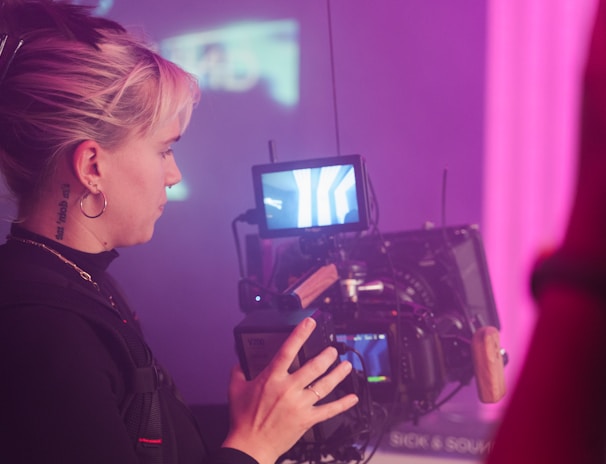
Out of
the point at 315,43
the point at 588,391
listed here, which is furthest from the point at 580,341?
the point at 315,43

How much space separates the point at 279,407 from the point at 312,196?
63 cm

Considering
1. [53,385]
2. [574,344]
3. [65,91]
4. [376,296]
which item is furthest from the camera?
[376,296]

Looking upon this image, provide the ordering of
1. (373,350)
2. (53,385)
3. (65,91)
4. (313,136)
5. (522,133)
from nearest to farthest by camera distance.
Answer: (53,385) < (65,91) < (373,350) < (522,133) < (313,136)

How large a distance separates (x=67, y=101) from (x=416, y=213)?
Result: 64.5 inches

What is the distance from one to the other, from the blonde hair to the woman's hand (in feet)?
1.45

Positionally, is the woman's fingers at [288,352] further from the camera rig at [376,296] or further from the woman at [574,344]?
the woman at [574,344]

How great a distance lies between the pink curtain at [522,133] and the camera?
217 cm

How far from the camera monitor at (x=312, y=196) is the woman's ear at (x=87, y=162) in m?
0.57

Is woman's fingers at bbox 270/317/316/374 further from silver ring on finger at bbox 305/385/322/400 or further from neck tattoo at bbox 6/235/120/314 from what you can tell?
neck tattoo at bbox 6/235/120/314

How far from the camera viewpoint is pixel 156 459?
876 mm

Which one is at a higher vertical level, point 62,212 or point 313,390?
point 62,212

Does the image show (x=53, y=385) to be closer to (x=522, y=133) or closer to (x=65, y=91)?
(x=65, y=91)

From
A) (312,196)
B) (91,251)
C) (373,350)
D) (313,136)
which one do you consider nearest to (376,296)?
(373,350)

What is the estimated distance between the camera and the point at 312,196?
145cm
